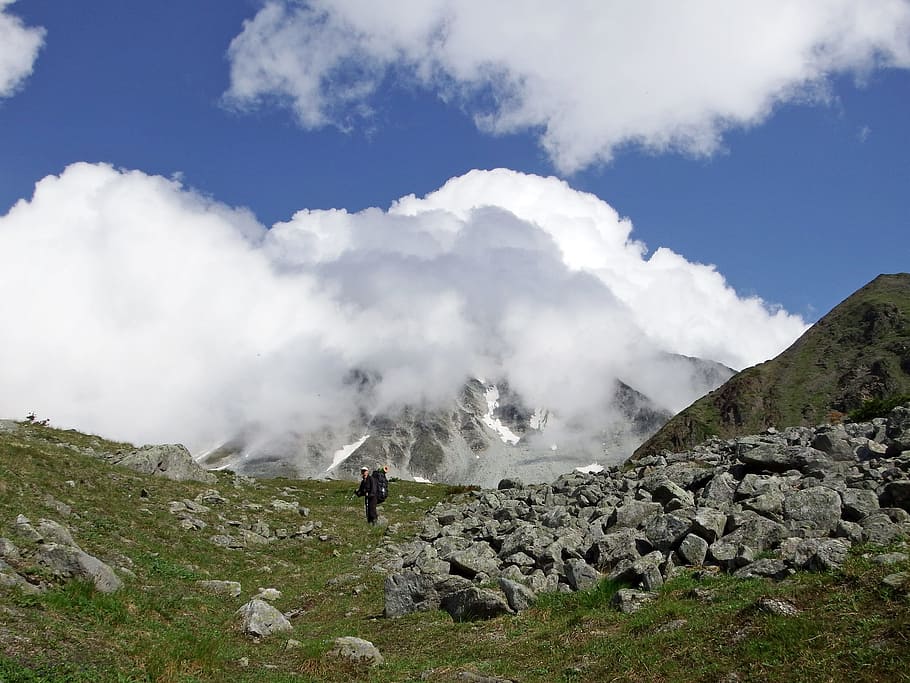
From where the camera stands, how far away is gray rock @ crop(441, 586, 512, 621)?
60.6ft

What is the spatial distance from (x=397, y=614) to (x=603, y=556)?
7.15 meters

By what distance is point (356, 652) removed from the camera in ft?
52.2

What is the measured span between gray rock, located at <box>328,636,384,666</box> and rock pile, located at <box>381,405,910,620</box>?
12.1 feet

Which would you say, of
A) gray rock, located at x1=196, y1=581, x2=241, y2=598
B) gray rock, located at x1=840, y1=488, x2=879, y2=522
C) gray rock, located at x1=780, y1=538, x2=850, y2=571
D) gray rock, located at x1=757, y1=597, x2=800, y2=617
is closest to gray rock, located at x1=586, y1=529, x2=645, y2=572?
gray rock, located at x1=780, y1=538, x2=850, y2=571

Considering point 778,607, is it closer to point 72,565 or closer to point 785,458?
point 785,458

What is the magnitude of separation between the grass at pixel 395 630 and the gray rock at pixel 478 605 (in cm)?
49

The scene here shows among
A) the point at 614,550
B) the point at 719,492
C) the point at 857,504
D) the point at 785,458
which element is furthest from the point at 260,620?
the point at 785,458

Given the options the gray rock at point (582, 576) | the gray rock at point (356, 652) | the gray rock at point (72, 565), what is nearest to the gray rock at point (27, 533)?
the gray rock at point (72, 565)

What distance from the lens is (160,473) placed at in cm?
4103

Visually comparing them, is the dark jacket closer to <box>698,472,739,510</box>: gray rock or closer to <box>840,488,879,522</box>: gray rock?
<box>698,472,739,510</box>: gray rock

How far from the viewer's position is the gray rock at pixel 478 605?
1847 centimetres

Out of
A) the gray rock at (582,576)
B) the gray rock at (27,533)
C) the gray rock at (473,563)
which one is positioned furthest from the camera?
the gray rock at (473,563)

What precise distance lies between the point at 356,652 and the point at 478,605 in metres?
4.19

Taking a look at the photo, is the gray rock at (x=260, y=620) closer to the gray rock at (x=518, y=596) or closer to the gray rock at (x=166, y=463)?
the gray rock at (x=518, y=596)
